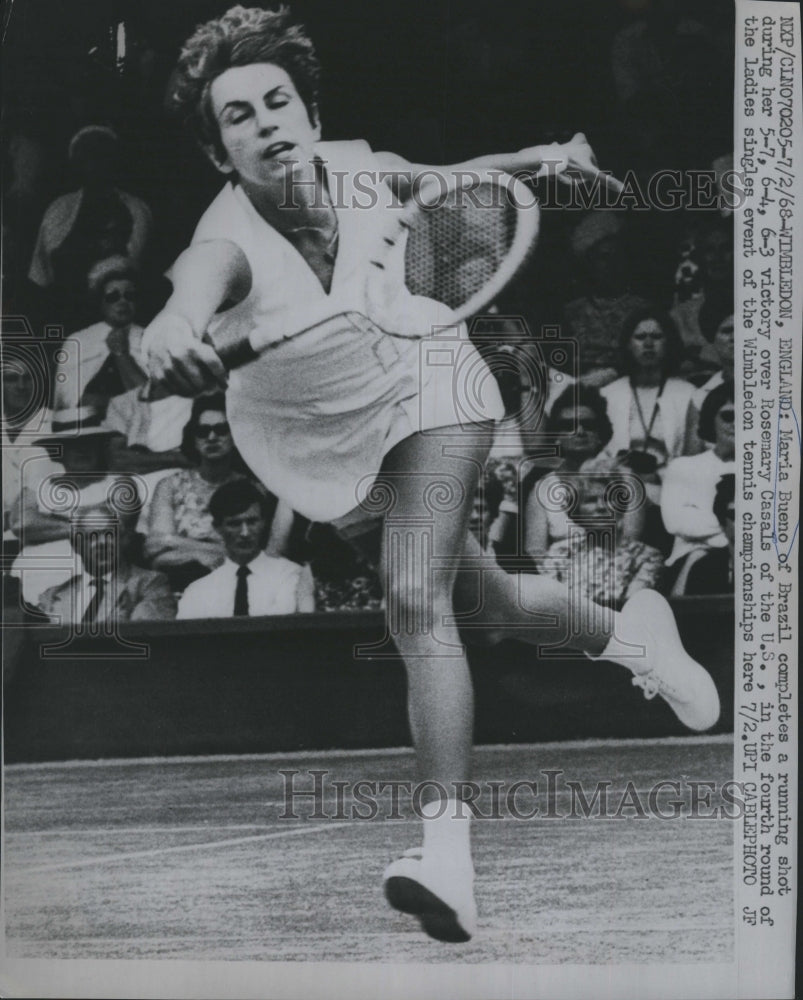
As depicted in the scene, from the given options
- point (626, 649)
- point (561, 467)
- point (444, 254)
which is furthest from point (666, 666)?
point (444, 254)

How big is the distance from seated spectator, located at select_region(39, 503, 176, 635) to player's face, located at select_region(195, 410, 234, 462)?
286 millimetres

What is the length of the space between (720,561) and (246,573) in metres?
1.34

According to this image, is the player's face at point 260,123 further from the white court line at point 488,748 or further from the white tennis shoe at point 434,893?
the white tennis shoe at point 434,893

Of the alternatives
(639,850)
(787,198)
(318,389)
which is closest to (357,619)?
(318,389)

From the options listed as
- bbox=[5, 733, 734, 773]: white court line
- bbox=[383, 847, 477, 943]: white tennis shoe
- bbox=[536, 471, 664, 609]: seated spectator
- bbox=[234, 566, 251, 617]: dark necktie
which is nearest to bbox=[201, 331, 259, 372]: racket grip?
bbox=[234, 566, 251, 617]: dark necktie

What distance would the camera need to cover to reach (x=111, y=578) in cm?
447

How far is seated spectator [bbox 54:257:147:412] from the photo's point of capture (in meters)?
4.45

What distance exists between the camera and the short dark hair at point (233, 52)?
4441mm

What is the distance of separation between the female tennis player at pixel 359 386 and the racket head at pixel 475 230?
0.14 ft

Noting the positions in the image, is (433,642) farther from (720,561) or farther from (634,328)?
(634,328)

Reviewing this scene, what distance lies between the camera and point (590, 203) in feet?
14.5

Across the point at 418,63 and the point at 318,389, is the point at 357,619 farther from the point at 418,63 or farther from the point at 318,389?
the point at 418,63

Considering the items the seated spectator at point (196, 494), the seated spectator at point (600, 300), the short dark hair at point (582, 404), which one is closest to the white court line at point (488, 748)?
the seated spectator at point (196, 494)

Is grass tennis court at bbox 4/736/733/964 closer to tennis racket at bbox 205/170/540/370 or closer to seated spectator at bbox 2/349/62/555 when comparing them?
seated spectator at bbox 2/349/62/555
